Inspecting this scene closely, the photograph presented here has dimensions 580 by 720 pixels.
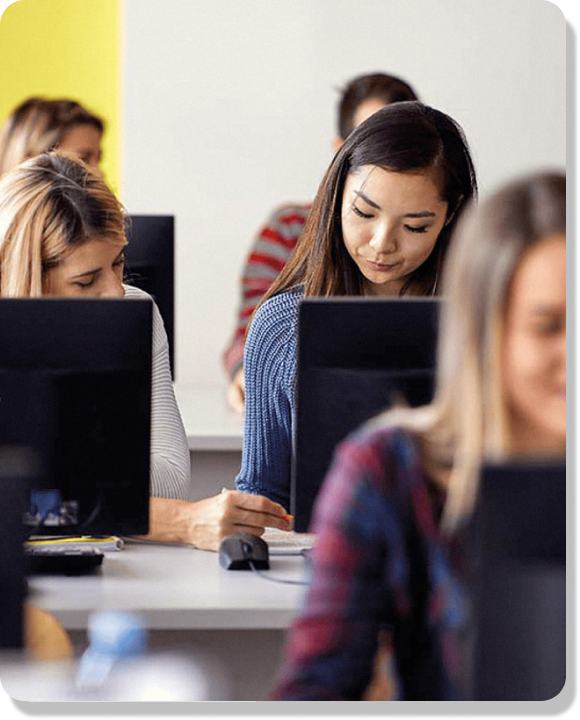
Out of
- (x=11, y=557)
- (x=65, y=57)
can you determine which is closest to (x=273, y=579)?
(x=11, y=557)

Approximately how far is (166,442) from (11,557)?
71 centimetres

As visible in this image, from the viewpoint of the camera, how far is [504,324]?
102 cm

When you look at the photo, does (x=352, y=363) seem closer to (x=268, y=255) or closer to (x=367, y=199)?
(x=367, y=199)

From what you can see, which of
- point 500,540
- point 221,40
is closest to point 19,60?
point 221,40

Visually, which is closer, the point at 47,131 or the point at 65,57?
the point at 47,131

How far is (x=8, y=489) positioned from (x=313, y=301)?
0.43 meters

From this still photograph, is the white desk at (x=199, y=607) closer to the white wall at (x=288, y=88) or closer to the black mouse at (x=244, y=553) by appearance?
the black mouse at (x=244, y=553)

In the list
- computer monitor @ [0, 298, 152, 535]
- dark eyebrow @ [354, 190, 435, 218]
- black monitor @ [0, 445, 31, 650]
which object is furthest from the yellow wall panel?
black monitor @ [0, 445, 31, 650]

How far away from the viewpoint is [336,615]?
1.04 metres

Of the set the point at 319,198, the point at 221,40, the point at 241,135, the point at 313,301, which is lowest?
the point at 313,301

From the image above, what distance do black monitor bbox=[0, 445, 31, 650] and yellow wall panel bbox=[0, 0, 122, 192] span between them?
3.11m

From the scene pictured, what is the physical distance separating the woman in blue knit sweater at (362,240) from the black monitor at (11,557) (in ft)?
2.23

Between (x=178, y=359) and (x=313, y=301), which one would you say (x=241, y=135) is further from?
(x=313, y=301)

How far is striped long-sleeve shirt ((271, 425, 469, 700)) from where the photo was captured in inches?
41.0
